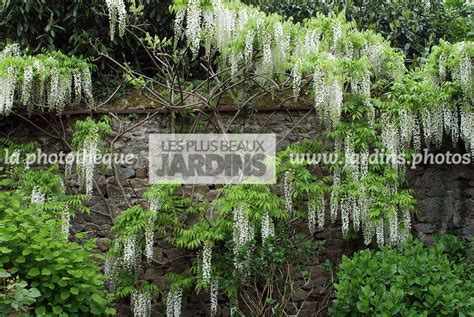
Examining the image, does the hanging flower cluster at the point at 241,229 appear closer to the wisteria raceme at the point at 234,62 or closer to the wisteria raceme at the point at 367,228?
the wisteria raceme at the point at 367,228

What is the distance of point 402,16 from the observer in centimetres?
615

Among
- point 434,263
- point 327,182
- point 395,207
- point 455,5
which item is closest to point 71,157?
point 327,182

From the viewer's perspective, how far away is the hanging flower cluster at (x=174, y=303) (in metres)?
4.44

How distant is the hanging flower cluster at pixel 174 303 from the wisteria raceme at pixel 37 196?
4.34 feet

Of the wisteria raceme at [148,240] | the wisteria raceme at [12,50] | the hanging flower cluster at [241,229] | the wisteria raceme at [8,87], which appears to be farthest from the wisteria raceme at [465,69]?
the wisteria raceme at [12,50]

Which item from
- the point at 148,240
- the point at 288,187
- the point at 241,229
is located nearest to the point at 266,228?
the point at 241,229

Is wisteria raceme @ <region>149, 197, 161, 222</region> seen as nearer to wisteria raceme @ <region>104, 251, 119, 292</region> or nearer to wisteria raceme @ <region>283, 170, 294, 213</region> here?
wisteria raceme @ <region>104, 251, 119, 292</region>

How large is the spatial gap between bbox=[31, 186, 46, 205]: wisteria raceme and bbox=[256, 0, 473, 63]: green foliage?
315 cm

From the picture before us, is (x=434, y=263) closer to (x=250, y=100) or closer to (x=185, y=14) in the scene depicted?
(x=250, y=100)

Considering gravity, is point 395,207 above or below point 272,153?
below

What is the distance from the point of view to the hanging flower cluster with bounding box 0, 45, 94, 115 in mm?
4777

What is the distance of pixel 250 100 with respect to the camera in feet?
16.7

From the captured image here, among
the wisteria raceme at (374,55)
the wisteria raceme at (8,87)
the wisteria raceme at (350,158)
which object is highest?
the wisteria raceme at (374,55)

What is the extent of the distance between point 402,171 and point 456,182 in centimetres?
60
